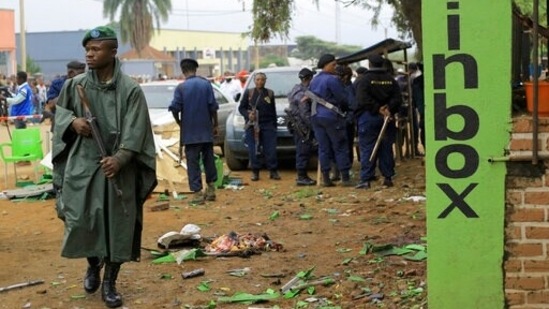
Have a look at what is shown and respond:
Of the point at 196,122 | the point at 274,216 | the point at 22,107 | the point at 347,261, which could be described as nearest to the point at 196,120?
the point at 196,122

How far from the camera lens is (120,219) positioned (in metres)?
6.27

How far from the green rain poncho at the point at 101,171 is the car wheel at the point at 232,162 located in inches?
348

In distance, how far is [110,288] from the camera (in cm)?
643

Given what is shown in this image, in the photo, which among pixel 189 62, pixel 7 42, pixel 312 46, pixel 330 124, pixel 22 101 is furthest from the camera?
pixel 312 46

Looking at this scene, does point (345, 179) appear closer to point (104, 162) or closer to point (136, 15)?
point (104, 162)

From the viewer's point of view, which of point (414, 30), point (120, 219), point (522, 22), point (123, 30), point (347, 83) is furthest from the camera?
point (123, 30)

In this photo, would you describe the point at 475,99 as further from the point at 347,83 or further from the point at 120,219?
the point at 347,83

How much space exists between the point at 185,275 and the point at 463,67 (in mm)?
3207

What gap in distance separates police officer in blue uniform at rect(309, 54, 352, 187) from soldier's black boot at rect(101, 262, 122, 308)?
647 centimetres

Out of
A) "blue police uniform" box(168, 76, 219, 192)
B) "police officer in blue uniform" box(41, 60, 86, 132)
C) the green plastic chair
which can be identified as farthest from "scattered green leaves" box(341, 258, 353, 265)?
the green plastic chair

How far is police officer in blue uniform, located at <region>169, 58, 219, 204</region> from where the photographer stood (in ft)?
37.2

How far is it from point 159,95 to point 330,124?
5023 millimetres

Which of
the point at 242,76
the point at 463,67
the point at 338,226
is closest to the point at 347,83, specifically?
the point at 338,226

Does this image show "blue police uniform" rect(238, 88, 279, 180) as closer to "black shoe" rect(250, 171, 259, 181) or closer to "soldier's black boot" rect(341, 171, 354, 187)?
"black shoe" rect(250, 171, 259, 181)
